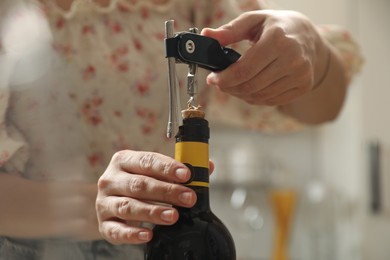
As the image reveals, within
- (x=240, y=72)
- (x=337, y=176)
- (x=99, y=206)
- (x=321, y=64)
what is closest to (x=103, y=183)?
(x=99, y=206)

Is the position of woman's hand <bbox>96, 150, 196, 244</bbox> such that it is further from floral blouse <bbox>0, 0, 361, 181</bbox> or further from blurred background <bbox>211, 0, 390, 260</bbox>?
blurred background <bbox>211, 0, 390, 260</bbox>

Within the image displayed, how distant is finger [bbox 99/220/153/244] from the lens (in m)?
0.35

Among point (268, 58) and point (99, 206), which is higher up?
point (268, 58)

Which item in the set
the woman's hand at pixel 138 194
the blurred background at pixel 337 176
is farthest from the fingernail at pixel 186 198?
the blurred background at pixel 337 176

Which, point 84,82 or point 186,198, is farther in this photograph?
point 84,82

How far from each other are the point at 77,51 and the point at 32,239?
15cm

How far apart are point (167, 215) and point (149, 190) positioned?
1.0 inches

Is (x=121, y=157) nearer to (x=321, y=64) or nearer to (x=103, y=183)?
(x=103, y=183)

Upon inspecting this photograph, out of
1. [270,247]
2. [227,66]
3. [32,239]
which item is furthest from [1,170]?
[270,247]

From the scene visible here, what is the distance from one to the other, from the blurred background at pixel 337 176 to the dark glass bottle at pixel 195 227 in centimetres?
115

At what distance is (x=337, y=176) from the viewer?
165 centimetres

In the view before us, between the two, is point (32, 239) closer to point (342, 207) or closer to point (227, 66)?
point (227, 66)

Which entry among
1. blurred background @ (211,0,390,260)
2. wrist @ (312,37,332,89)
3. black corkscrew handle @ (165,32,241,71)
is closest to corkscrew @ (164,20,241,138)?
black corkscrew handle @ (165,32,241,71)

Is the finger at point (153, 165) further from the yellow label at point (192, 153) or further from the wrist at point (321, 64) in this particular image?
the wrist at point (321, 64)
